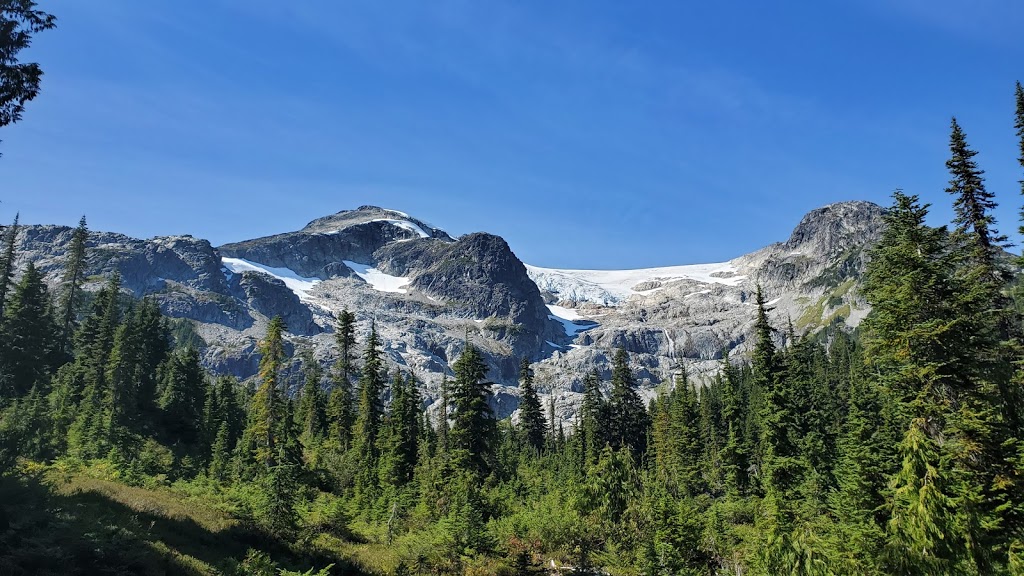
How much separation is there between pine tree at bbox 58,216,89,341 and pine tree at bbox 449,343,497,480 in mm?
52339

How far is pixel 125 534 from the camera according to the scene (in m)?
17.8

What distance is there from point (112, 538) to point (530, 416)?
68.3 meters

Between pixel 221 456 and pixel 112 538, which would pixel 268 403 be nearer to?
pixel 221 456

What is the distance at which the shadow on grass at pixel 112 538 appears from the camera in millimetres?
15117

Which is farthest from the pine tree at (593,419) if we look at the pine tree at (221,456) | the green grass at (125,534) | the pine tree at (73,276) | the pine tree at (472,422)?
the pine tree at (73,276)

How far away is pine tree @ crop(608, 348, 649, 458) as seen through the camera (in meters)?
76.6

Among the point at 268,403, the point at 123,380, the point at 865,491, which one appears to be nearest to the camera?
the point at 865,491

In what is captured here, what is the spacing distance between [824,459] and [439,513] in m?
32.5

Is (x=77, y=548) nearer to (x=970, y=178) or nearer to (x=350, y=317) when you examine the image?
(x=970, y=178)

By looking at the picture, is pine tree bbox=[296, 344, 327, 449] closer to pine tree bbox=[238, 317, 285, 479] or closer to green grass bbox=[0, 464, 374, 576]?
pine tree bbox=[238, 317, 285, 479]

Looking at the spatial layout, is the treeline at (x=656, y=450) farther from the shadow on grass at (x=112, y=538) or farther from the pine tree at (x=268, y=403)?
the shadow on grass at (x=112, y=538)

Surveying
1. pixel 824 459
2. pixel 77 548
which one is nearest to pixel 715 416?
pixel 824 459

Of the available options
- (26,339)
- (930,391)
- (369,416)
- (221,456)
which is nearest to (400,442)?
(369,416)

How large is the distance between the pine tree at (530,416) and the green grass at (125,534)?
52.5 meters
